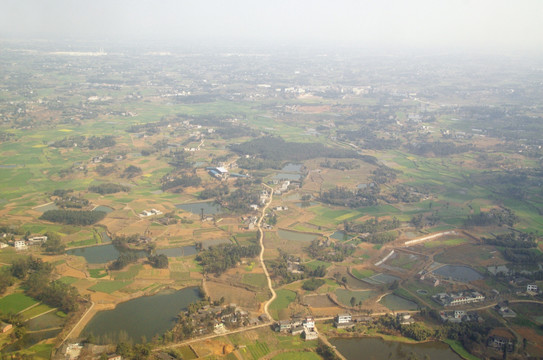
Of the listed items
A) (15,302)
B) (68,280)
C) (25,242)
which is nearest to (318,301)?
(68,280)

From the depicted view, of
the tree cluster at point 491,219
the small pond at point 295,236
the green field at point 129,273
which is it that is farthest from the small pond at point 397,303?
the green field at point 129,273

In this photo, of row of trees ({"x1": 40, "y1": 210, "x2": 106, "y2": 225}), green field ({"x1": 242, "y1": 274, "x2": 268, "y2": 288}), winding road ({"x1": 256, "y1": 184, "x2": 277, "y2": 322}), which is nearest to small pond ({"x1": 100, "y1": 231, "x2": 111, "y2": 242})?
row of trees ({"x1": 40, "y1": 210, "x2": 106, "y2": 225})

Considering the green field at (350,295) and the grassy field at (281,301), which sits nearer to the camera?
the grassy field at (281,301)

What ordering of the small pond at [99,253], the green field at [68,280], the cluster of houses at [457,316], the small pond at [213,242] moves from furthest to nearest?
the small pond at [213,242], the small pond at [99,253], the green field at [68,280], the cluster of houses at [457,316]

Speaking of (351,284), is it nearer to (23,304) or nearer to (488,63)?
(23,304)

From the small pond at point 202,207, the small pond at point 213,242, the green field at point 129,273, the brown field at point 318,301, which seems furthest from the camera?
the small pond at point 202,207

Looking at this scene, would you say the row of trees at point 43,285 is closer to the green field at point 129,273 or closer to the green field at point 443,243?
the green field at point 129,273

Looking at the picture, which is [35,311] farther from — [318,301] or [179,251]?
[318,301]
